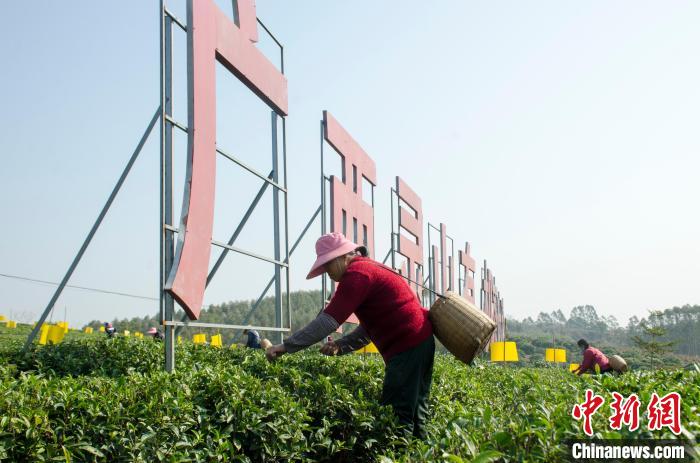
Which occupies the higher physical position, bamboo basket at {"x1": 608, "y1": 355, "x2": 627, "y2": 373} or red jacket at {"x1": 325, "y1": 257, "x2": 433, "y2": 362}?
red jacket at {"x1": 325, "y1": 257, "x2": 433, "y2": 362}

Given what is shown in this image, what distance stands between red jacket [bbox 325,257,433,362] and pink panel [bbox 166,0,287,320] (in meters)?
1.98

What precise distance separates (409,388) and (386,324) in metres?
0.41

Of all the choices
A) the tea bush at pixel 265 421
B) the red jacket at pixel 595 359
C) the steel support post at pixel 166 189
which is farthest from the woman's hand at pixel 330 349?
the red jacket at pixel 595 359

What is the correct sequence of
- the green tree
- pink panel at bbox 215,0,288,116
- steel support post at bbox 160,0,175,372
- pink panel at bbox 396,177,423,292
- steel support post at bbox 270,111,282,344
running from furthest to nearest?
the green tree
pink panel at bbox 396,177,423,292
steel support post at bbox 270,111,282,344
pink panel at bbox 215,0,288,116
steel support post at bbox 160,0,175,372

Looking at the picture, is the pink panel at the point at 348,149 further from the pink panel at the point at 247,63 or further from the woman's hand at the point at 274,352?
the woman's hand at the point at 274,352

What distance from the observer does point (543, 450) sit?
2.18m

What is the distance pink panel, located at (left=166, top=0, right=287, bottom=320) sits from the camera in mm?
5707

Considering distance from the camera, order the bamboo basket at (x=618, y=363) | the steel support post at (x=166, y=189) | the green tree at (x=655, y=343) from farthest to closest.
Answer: the green tree at (x=655, y=343), the bamboo basket at (x=618, y=363), the steel support post at (x=166, y=189)

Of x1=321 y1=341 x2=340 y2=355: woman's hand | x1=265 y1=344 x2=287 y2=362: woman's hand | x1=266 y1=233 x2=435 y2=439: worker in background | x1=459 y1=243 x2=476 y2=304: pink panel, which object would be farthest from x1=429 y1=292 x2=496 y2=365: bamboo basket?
x1=459 y1=243 x2=476 y2=304: pink panel

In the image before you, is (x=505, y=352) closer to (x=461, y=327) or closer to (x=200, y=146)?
(x=200, y=146)

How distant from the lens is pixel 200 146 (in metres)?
6.25

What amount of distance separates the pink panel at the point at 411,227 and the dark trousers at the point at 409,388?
39.1 feet

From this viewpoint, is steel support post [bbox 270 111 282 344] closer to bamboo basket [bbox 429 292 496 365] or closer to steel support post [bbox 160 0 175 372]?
steel support post [bbox 160 0 175 372]

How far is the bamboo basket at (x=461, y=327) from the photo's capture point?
4.14 meters
